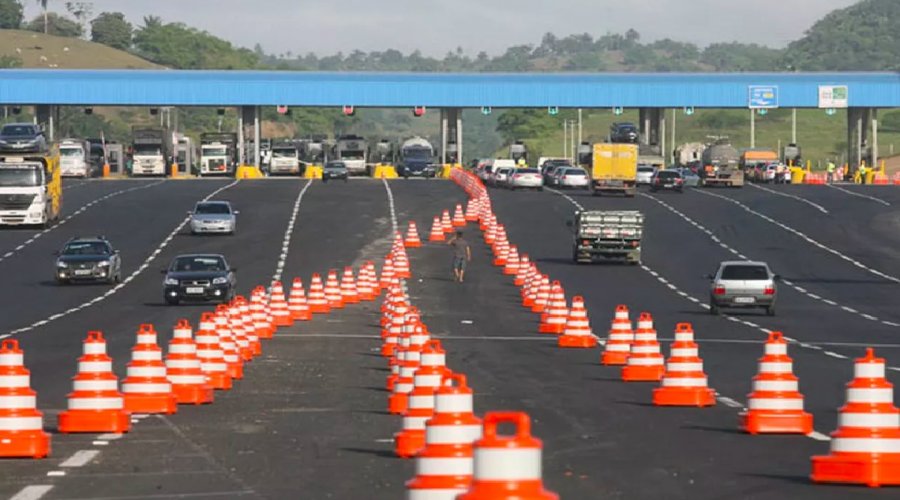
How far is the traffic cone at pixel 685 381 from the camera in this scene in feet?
72.8

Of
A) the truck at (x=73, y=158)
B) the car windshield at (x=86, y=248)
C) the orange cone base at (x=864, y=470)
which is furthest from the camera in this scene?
the truck at (x=73, y=158)

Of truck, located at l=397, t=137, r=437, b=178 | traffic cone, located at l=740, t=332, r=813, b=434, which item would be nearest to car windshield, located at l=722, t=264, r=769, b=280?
traffic cone, located at l=740, t=332, r=813, b=434

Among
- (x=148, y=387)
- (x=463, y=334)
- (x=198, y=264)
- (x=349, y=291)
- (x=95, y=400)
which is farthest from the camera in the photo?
(x=349, y=291)

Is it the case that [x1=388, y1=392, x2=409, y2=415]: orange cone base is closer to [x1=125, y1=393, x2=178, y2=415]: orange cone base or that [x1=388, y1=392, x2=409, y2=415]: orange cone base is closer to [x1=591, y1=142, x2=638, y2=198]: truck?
[x1=125, y1=393, x2=178, y2=415]: orange cone base

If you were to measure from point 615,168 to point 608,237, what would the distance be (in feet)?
101

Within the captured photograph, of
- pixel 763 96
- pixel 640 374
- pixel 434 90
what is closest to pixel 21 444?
pixel 640 374

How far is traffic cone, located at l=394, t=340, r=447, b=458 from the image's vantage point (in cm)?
1652

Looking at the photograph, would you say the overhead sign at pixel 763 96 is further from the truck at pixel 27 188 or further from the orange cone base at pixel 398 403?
the orange cone base at pixel 398 403

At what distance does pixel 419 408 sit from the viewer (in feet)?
54.0

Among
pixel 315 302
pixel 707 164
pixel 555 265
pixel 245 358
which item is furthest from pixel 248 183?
pixel 245 358

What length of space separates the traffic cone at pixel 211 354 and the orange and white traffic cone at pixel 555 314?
48.4 ft

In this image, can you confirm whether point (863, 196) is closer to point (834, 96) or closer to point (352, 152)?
point (834, 96)

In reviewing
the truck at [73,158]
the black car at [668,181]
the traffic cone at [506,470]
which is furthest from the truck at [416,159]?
the traffic cone at [506,470]

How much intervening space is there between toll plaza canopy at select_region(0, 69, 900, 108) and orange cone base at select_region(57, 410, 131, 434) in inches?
4175
